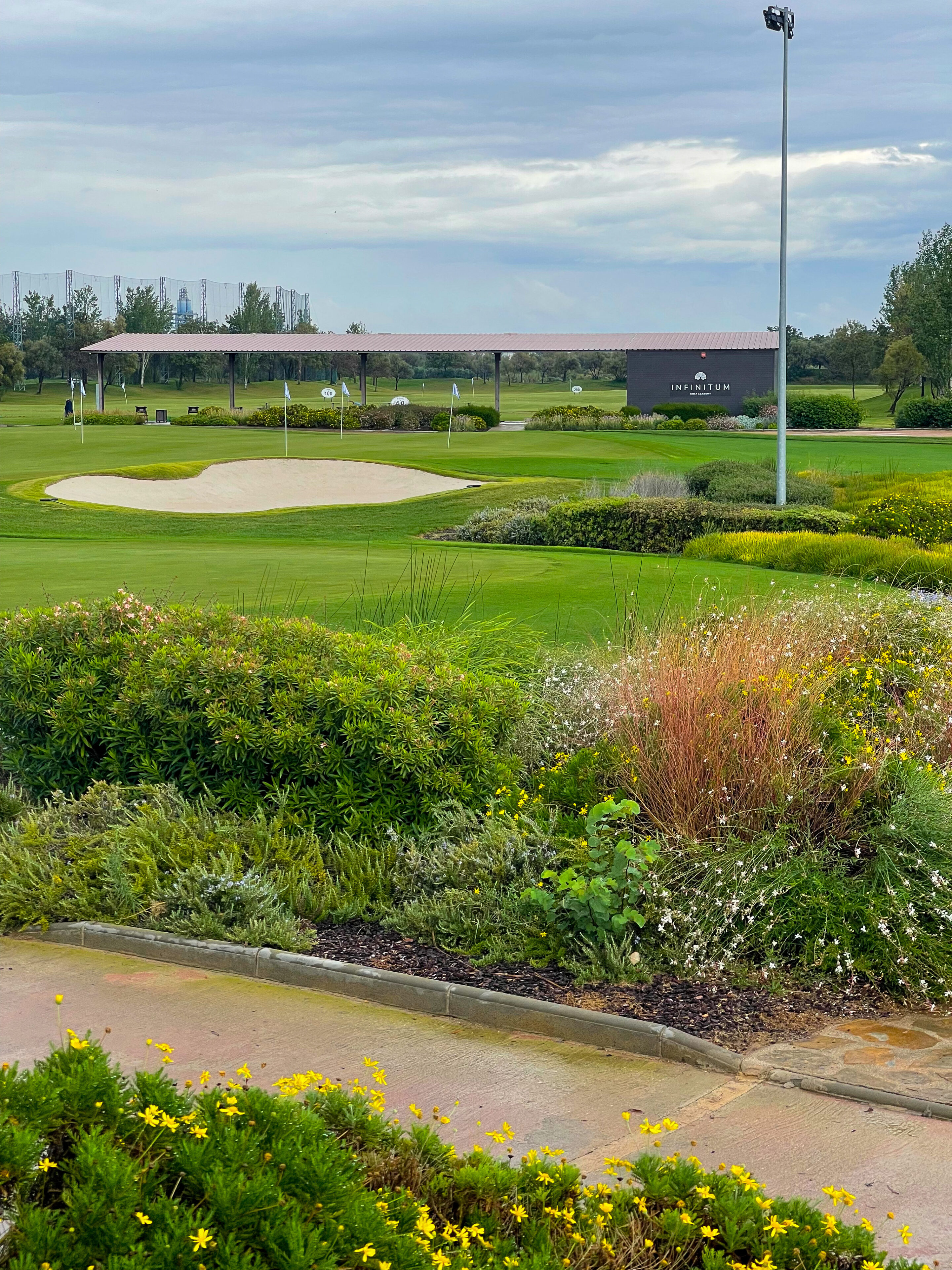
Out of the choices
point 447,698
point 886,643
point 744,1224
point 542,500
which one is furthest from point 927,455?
point 744,1224

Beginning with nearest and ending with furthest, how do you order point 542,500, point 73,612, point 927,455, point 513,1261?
1. point 513,1261
2. point 73,612
3. point 542,500
4. point 927,455

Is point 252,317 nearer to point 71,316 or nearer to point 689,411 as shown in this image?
point 71,316

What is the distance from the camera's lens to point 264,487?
113 ft

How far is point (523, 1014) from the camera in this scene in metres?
5.30

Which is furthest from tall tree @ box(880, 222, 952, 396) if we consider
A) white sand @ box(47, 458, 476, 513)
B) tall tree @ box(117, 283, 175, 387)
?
tall tree @ box(117, 283, 175, 387)

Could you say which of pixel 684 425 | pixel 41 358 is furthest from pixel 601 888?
pixel 41 358

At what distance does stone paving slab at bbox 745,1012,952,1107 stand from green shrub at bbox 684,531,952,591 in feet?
25.6

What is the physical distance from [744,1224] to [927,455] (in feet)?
144

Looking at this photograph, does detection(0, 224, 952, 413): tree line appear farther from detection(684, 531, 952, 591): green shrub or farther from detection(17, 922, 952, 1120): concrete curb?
detection(17, 922, 952, 1120): concrete curb

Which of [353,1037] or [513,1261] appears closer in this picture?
[513,1261]

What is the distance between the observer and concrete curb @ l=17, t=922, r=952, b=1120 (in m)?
4.81

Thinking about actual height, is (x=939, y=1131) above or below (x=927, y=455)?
below

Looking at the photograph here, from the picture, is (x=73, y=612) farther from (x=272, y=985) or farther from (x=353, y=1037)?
(x=353, y=1037)

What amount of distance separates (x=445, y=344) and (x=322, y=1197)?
219 feet
